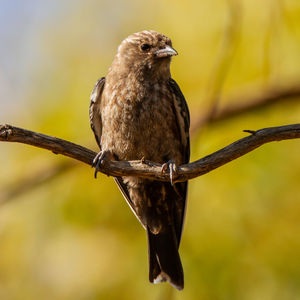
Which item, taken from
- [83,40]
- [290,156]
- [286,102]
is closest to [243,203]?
[290,156]

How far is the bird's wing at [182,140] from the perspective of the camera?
5.59 meters

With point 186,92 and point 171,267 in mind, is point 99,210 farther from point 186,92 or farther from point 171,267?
point 186,92

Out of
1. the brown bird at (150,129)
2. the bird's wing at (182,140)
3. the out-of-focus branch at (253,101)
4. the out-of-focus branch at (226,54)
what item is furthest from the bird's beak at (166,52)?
the out-of-focus branch at (253,101)

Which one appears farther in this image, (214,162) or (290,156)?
(290,156)

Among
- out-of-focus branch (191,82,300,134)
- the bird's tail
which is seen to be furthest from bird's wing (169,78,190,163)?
the bird's tail

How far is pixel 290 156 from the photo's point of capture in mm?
6344

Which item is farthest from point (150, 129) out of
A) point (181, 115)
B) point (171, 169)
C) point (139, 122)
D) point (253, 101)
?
point (253, 101)

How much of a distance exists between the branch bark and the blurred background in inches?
50.9

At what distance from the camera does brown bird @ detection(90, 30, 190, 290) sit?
5.38m

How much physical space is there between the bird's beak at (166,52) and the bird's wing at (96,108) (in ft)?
2.34

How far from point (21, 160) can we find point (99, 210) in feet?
4.51

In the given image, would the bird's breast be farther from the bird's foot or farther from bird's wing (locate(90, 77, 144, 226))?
the bird's foot

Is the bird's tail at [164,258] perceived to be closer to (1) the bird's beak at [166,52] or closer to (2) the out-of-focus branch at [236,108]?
(2) the out-of-focus branch at [236,108]

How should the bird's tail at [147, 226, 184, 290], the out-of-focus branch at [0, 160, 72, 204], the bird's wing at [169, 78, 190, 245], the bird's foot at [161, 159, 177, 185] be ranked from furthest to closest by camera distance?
the out-of-focus branch at [0, 160, 72, 204], the bird's tail at [147, 226, 184, 290], the bird's wing at [169, 78, 190, 245], the bird's foot at [161, 159, 177, 185]
